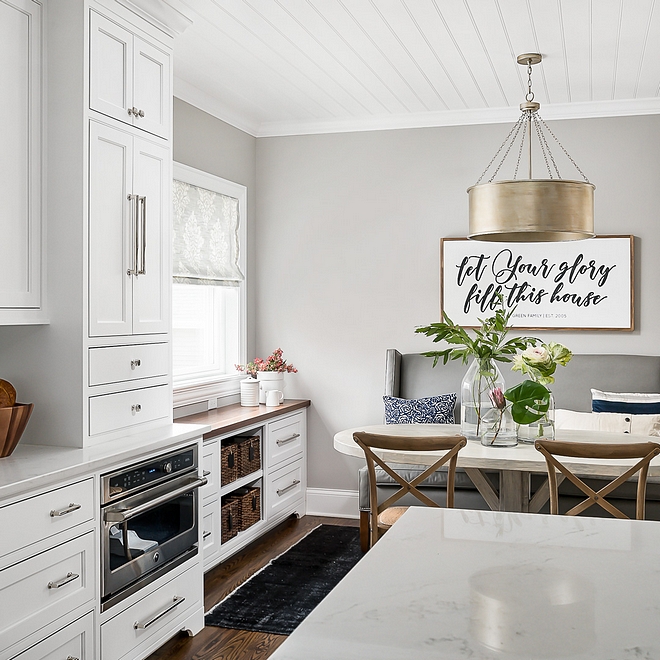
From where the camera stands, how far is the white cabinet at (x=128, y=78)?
9.00 feet

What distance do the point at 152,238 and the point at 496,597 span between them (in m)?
2.34

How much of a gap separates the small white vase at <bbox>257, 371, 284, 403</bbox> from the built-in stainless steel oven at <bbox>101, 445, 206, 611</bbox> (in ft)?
5.60

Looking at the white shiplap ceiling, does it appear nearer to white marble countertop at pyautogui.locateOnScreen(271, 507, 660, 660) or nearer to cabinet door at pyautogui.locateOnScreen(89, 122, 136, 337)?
cabinet door at pyautogui.locateOnScreen(89, 122, 136, 337)

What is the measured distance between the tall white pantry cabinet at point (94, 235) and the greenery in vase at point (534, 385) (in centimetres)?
152

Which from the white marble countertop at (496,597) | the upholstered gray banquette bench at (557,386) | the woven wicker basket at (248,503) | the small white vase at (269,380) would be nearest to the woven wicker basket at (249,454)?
the woven wicker basket at (248,503)

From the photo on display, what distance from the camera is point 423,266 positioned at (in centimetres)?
490

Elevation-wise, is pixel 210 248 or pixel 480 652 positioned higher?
pixel 210 248

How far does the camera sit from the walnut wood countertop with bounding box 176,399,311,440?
392 cm

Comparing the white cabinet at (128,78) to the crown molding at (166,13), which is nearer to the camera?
the white cabinet at (128,78)

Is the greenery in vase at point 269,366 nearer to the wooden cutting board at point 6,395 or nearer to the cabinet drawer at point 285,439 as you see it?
the cabinet drawer at point 285,439

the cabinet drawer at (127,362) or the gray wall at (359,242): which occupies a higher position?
the gray wall at (359,242)

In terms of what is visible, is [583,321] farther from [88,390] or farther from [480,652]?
[480,652]

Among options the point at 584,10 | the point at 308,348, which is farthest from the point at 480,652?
the point at 308,348

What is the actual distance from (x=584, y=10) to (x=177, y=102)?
218 centimetres
